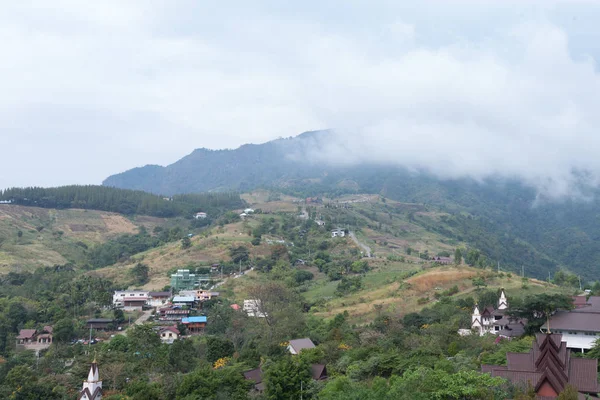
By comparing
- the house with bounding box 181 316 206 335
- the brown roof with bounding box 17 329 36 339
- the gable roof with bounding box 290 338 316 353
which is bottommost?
the house with bounding box 181 316 206 335

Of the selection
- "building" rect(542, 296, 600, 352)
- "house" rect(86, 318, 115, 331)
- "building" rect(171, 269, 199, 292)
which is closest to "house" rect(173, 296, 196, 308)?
"building" rect(171, 269, 199, 292)

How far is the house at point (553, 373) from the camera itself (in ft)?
71.5

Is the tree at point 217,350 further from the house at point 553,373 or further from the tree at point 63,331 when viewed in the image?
the house at point 553,373

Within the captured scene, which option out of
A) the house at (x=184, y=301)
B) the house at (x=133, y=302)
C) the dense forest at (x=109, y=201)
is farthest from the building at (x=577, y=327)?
the dense forest at (x=109, y=201)

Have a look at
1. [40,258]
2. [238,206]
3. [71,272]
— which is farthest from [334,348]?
[238,206]

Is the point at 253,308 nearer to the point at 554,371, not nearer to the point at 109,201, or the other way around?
the point at 554,371

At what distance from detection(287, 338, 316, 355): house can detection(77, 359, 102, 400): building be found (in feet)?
41.9

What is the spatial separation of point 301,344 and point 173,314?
2935 cm

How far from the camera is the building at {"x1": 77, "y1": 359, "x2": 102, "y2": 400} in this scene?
3572 centimetres

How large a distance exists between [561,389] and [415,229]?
10914cm

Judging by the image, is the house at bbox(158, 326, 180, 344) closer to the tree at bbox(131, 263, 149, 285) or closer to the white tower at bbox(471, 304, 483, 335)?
the tree at bbox(131, 263, 149, 285)

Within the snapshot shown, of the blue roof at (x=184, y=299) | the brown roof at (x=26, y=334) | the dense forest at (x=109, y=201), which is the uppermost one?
the dense forest at (x=109, y=201)

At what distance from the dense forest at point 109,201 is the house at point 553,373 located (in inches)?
4764

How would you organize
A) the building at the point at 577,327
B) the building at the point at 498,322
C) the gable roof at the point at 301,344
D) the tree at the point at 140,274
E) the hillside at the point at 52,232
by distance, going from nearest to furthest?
1. the building at the point at 577,327
2. the building at the point at 498,322
3. the gable roof at the point at 301,344
4. the tree at the point at 140,274
5. the hillside at the point at 52,232
